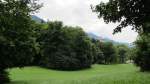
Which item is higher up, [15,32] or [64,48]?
[64,48]

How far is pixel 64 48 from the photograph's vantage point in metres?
81.4

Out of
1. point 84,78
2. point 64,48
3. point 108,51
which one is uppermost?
point 108,51

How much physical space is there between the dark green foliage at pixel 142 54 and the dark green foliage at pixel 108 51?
7277 cm

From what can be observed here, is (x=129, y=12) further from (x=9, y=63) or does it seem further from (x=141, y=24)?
(x=9, y=63)

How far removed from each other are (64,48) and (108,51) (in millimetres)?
43096

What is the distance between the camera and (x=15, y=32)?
19234 mm

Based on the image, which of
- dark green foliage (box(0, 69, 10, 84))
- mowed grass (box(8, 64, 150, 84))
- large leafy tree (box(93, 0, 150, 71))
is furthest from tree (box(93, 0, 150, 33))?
dark green foliage (box(0, 69, 10, 84))

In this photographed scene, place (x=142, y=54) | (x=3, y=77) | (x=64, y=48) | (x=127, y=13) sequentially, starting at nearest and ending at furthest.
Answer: (x=127, y=13)
(x=3, y=77)
(x=142, y=54)
(x=64, y=48)

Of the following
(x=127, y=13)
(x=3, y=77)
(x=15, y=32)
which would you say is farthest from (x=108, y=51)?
(x=127, y=13)

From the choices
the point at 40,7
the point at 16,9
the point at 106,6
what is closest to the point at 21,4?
the point at 16,9

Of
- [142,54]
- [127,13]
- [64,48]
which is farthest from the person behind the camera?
[64,48]

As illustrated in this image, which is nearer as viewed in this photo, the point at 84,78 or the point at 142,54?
the point at 84,78

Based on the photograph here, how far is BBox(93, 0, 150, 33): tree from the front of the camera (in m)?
14.8

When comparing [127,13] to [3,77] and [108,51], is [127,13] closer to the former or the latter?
[3,77]
